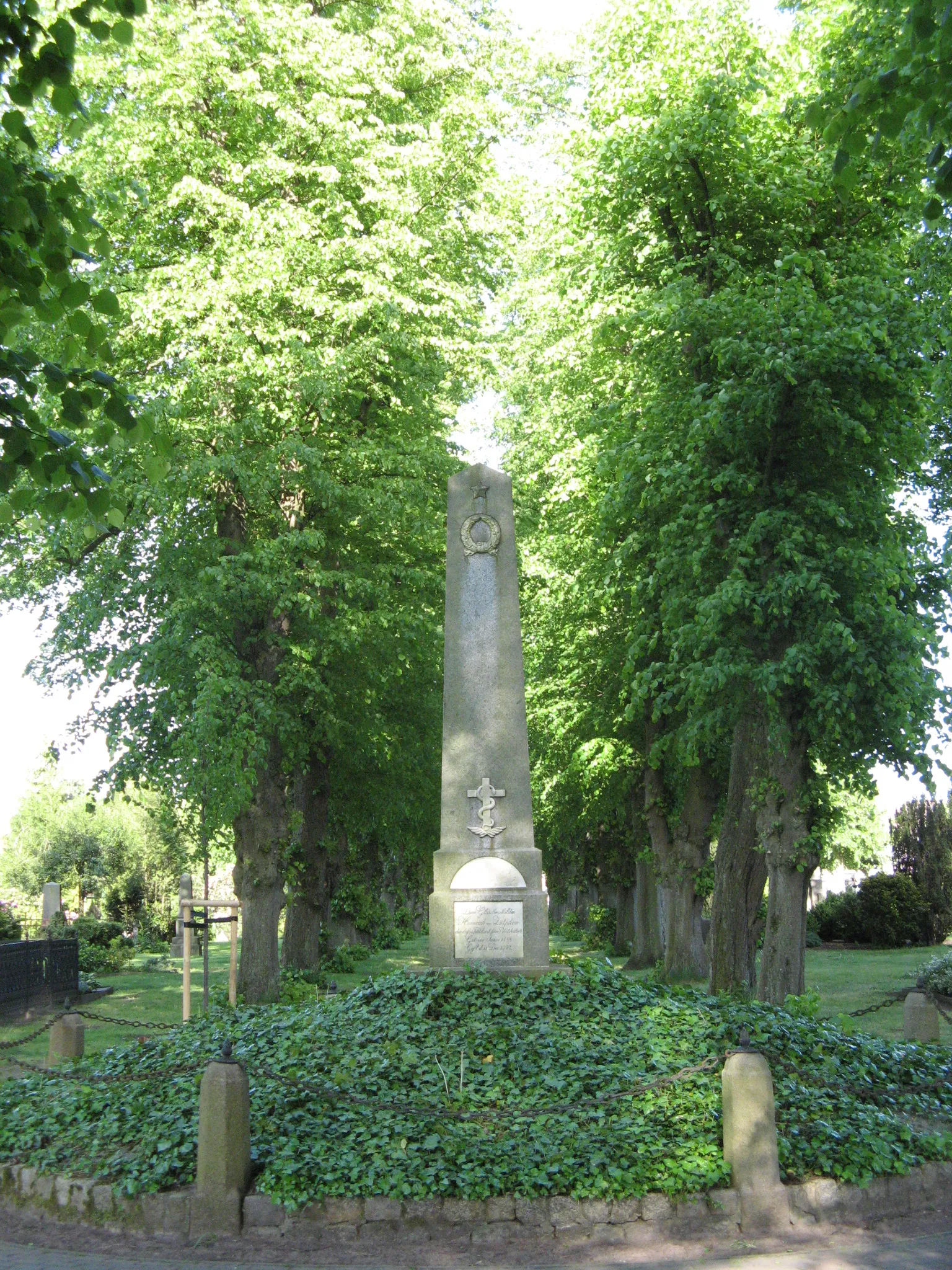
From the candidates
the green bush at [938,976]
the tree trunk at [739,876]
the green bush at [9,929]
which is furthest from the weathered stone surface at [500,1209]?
the green bush at [9,929]

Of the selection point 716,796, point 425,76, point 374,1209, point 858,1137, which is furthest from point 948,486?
point 374,1209

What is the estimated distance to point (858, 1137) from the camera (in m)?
8.55

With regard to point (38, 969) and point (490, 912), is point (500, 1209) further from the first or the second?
point (38, 969)

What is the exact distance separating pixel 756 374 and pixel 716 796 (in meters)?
11.2

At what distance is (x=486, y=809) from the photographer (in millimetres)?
12133

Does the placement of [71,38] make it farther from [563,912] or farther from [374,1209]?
[563,912]

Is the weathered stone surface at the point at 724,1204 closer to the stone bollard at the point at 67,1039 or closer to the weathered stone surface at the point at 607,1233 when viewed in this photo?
the weathered stone surface at the point at 607,1233

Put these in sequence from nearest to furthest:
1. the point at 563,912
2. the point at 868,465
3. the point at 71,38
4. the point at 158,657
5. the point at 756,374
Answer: the point at 71,38 < the point at 756,374 < the point at 868,465 < the point at 158,657 < the point at 563,912

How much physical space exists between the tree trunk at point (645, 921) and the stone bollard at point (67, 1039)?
57.8 feet

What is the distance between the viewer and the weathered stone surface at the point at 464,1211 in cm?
764

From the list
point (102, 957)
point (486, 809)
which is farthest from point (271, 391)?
point (102, 957)

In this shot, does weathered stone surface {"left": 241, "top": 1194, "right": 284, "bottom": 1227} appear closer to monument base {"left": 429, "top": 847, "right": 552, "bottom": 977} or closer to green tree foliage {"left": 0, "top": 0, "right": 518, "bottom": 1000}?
monument base {"left": 429, "top": 847, "right": 552, "bottom": 977}

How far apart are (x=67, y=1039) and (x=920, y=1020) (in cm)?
848

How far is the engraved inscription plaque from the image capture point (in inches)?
464
